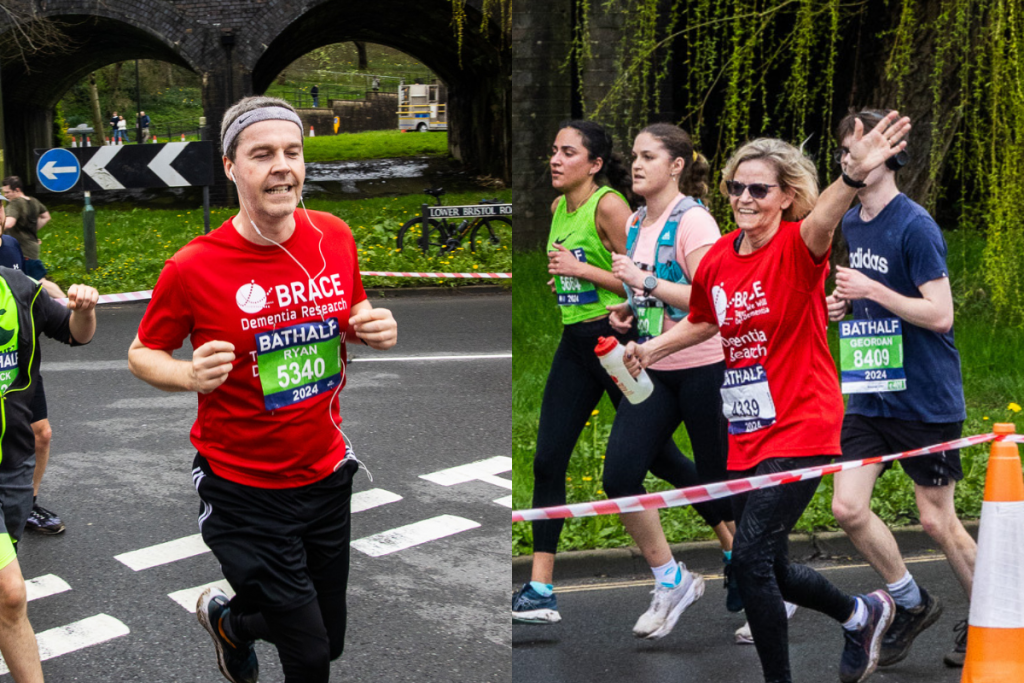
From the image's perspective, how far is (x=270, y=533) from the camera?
3062 mm

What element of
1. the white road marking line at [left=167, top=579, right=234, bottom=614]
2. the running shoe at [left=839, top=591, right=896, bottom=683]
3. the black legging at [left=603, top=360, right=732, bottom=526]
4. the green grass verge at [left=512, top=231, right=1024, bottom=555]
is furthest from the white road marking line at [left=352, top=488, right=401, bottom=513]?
the running shoe at [left=839, top=591, right=896, bottom=683]

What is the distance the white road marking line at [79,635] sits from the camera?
426cm

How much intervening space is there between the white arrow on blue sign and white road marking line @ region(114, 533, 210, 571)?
1048cm

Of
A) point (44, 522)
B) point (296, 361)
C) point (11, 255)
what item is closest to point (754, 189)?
point (296, 361)

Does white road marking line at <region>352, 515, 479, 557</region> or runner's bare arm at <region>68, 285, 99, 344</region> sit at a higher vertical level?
runner's bare arm at <region>68, 285, 99, 344</region>

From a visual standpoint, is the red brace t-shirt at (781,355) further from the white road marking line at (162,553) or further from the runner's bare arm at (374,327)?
the white road marking line at (162,553)

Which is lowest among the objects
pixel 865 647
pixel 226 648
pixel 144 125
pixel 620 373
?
pixel 865 647

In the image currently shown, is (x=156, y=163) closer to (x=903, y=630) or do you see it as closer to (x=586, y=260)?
(x=586, y=260)

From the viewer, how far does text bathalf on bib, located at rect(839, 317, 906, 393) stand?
407 centimetres

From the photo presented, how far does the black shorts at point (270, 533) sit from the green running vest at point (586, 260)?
178 centimetres

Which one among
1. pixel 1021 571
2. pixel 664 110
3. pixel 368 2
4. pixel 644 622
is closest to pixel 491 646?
pixel 644 622

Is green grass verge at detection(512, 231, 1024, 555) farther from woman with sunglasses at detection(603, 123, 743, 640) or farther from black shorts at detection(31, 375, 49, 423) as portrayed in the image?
black shorts at detection(31, 375, 49, 423)

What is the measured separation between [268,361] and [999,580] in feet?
7.54

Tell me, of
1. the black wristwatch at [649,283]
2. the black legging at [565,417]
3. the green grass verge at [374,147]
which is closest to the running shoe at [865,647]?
the black legging at [565,417]
